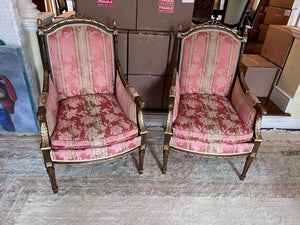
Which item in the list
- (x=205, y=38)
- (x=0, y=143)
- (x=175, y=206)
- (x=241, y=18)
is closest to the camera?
(x=175, y=206)

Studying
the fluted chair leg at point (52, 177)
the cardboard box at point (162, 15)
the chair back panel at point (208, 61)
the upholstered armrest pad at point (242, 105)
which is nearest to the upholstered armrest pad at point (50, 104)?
the fluted chair leg at point (52, 177)

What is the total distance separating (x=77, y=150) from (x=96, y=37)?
0.86 meters

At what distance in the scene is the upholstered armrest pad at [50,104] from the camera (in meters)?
1.48

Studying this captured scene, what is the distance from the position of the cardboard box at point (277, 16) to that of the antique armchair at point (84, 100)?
381 centimetres

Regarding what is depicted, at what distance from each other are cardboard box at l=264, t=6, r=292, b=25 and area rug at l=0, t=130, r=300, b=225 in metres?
3.26

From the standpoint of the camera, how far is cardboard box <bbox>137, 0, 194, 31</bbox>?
76.2 inches

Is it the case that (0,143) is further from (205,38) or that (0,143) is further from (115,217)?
(205,38)

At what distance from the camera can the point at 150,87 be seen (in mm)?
2291

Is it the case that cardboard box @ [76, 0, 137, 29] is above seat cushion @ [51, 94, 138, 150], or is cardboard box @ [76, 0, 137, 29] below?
above

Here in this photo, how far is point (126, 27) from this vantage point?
6.63 ft

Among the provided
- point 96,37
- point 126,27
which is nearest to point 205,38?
point 126,27

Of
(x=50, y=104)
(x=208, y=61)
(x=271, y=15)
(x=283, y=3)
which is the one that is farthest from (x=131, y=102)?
(x=271, y=15)

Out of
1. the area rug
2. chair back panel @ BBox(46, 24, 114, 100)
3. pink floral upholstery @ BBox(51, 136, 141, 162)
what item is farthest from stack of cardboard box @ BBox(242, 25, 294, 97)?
pink floral upholstery @ BBox(51, 136, 141, 162)

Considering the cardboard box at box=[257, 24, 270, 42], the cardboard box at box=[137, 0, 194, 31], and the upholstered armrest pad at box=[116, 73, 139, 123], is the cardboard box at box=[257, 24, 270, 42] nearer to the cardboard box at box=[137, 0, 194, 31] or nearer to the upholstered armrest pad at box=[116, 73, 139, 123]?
the cardboard box at box=[137, 0, 194, 31]
